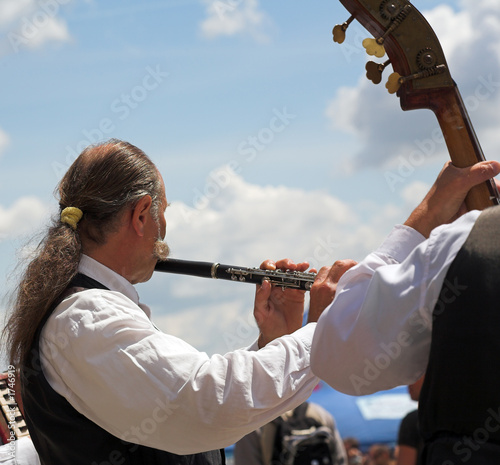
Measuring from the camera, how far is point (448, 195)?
6.93ft

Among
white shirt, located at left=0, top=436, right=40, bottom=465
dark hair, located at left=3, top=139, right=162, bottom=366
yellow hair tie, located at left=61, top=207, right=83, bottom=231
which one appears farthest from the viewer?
white shirt, located at left=0, top=436, right=40, bottom=465

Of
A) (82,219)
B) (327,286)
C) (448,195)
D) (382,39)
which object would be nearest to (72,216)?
(82,219)

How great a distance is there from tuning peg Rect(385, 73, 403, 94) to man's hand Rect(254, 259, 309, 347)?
1.09 m

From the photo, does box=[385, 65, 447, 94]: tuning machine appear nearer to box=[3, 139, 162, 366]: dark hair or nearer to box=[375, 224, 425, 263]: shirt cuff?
box=[375, 224, 425, 263]: shirt cuff

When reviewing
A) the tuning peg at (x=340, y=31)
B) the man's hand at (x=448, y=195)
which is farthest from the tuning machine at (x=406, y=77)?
the man's hand at (x=448, y=195)

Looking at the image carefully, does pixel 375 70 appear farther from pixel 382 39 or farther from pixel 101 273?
pixel 101 273

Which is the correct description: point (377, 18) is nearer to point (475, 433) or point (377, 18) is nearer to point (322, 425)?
point (475, 433)

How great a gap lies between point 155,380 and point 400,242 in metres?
0.96

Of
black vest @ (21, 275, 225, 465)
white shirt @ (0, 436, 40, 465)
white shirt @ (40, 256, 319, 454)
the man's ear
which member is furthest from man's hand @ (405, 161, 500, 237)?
white shirt @ (0, 436, 40, 465)

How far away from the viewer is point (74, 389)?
2.41 m

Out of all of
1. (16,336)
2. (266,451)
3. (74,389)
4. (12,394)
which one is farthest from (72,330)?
(266,451)

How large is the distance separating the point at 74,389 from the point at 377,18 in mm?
1624

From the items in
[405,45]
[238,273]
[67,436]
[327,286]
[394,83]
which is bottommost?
[67,436]

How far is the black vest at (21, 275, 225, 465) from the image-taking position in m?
2.43
